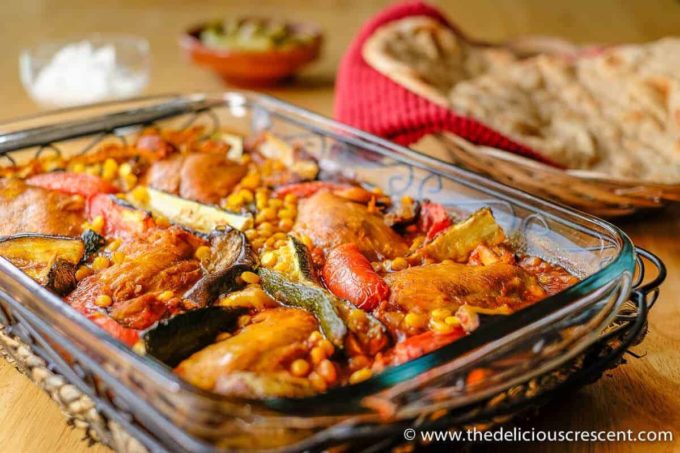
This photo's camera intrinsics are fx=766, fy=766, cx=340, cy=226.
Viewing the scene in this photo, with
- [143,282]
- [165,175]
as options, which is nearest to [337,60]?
[165,175]

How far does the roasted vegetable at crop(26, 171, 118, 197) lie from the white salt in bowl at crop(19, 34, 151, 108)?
76.0 inches

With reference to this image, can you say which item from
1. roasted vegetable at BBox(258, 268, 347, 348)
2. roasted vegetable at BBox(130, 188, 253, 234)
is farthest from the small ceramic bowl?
roasted vegetable at BBox(258, 268, 347, 348)

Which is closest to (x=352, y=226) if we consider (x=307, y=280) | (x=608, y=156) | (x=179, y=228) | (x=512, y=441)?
(x=307, y=280)

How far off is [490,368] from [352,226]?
114 cm

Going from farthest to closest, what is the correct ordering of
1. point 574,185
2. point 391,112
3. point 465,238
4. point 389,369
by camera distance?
1. point 391,112
2. point 574,185
3. point 465,238
4. point 389,369

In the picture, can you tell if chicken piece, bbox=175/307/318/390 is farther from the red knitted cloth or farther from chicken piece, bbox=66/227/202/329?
the red knitted cloth

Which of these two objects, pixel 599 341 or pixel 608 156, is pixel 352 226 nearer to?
pixel 599 341

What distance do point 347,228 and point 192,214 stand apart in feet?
2.19

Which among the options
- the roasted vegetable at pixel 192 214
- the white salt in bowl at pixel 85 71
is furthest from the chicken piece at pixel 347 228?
the white salt in bowl at pixel 85 71

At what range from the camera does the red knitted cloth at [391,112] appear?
12.3 feet

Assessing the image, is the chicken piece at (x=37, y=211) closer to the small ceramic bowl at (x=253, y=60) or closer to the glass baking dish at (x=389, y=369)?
the glass baking dish at (x=389, y=369)

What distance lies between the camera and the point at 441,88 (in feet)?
14.6

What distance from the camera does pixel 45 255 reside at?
109 inches

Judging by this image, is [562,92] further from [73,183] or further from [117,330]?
[117,330]
